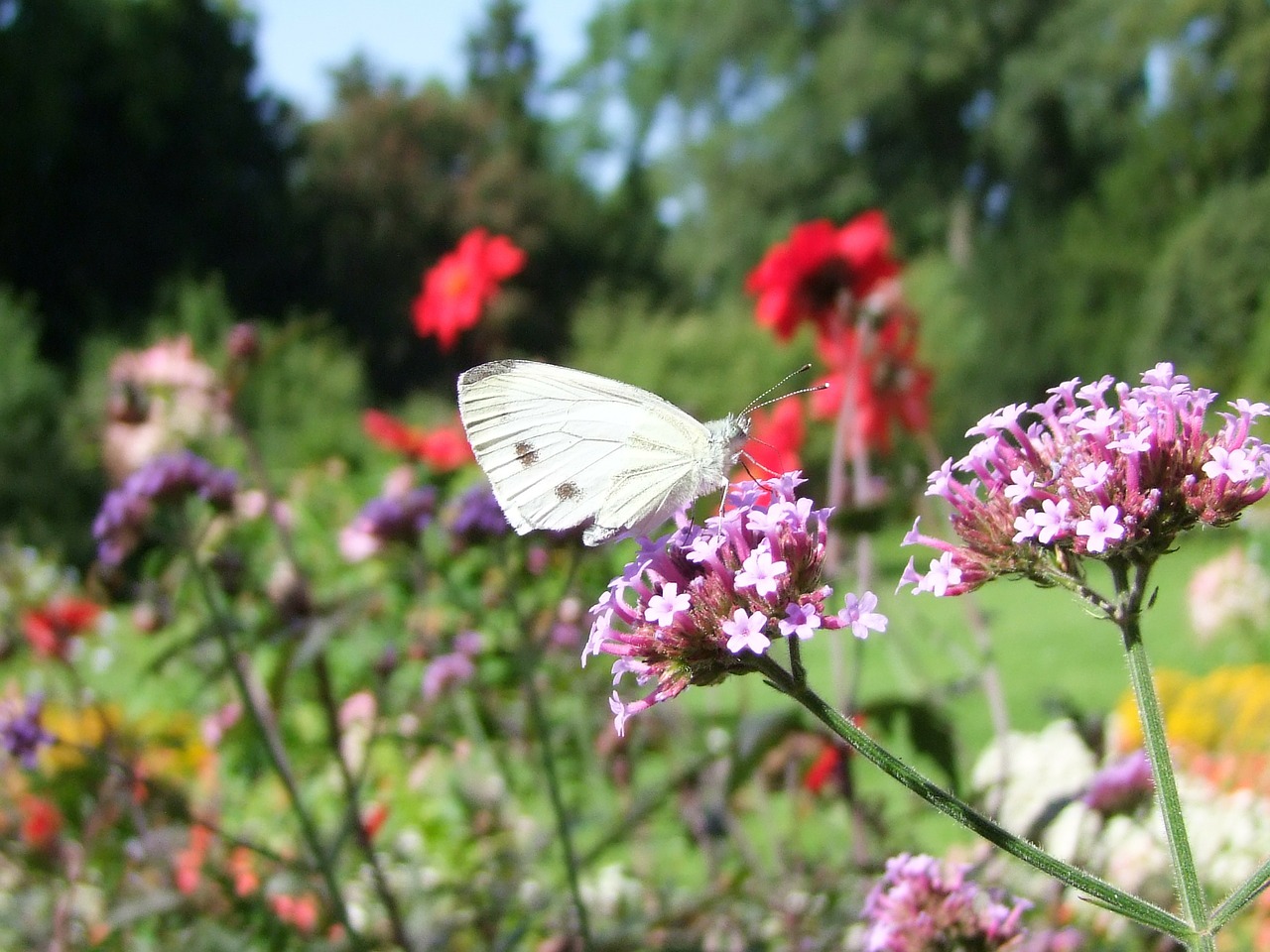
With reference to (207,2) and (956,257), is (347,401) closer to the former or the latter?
(207,2)

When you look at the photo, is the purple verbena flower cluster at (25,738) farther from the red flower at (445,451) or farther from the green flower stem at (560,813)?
the red flower at (445,451)

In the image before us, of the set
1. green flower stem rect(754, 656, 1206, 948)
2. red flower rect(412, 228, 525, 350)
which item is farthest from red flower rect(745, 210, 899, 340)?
green flower stem rect(754, 656, 1206, 948)

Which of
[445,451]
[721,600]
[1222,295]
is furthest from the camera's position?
[1222,295]

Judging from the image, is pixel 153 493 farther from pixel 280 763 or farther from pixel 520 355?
pixel 520 355

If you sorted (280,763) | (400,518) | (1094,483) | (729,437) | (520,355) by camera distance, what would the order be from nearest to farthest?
(1094,483) < (729,437) < (280,763) < (400,518) < (520,355)

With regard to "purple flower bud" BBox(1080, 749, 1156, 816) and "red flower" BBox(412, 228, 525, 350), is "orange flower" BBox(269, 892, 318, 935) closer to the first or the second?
"red flower" BBox(412, 228, 525, 350)

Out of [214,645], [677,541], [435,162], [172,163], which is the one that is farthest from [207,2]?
[677,541]

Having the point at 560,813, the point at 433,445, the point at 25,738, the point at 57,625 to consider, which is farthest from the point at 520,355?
the point at 560,813
